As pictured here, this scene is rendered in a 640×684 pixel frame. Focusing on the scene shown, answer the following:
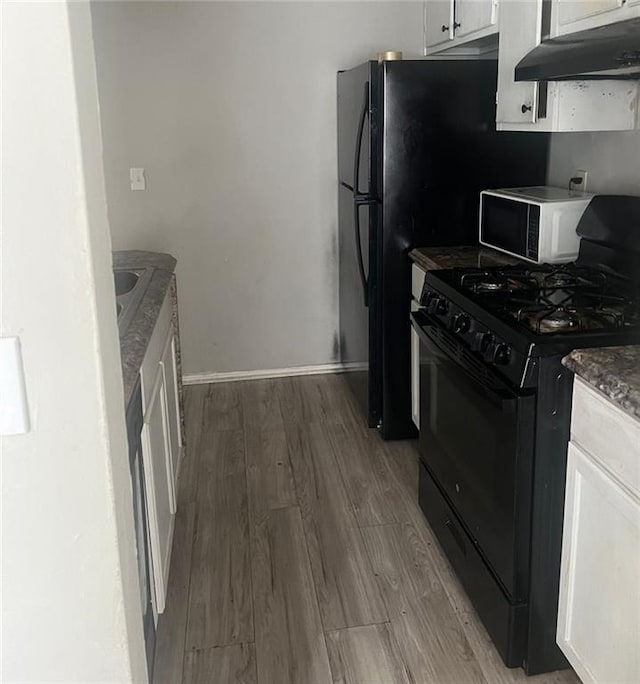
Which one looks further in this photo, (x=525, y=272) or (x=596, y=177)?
(x=596, y=177)

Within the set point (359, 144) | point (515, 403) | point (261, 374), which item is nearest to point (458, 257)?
point (359, 144)

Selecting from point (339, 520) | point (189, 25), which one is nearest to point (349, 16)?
point (189, 25)

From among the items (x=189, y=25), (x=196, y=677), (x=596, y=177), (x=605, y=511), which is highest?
(x=189, y=25)

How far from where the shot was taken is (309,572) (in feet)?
7.59

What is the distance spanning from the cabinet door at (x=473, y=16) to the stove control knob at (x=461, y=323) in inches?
47.9

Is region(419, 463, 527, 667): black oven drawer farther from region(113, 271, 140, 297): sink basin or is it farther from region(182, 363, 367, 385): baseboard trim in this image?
region(182, 363, 367, 385): baseboard trim

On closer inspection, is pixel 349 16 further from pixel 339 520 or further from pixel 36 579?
pixel 36 579

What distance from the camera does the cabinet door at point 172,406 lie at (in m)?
2.41

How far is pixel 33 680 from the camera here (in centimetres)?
88

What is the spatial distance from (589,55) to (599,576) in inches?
47.5

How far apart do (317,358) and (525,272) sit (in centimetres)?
192

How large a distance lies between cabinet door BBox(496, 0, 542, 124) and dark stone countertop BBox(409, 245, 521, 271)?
0.51m

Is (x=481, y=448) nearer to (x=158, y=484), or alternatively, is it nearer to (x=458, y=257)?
(x=158, y=484)

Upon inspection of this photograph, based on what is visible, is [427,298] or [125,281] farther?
[125,281]
